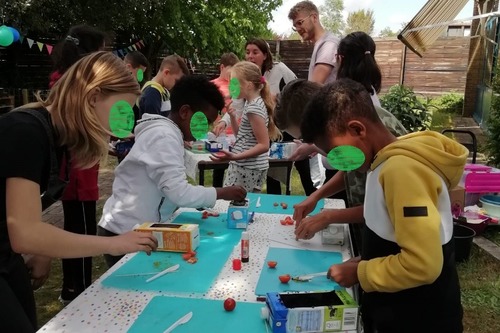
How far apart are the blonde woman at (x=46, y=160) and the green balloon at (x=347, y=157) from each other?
0.70m

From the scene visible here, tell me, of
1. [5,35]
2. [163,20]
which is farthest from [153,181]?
[163,20]

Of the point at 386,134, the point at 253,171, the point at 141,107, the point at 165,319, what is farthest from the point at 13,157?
the point at 141,107

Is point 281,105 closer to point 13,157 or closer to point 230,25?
point 13,157

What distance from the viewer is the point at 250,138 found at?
140 inches

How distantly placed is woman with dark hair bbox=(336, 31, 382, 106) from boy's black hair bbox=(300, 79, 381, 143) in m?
1.04

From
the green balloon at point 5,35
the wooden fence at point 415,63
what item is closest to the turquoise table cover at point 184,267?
the green balloon at point 5,35

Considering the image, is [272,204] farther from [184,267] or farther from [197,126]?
[184,267]

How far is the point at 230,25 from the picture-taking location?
13.1m

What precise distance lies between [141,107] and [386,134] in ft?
11.4

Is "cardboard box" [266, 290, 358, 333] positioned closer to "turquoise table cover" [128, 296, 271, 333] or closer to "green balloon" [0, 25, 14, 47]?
"turquoise table cover" [128, 296, 271, 333]

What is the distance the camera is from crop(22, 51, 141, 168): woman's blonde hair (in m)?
1.49

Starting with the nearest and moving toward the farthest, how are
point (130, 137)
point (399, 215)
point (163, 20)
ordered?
point (399, 215) < point (130, 137) < point (163, 20)

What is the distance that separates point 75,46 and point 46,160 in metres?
1.74

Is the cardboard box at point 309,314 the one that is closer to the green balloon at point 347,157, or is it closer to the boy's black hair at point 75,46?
the green balloon at point 347,157
